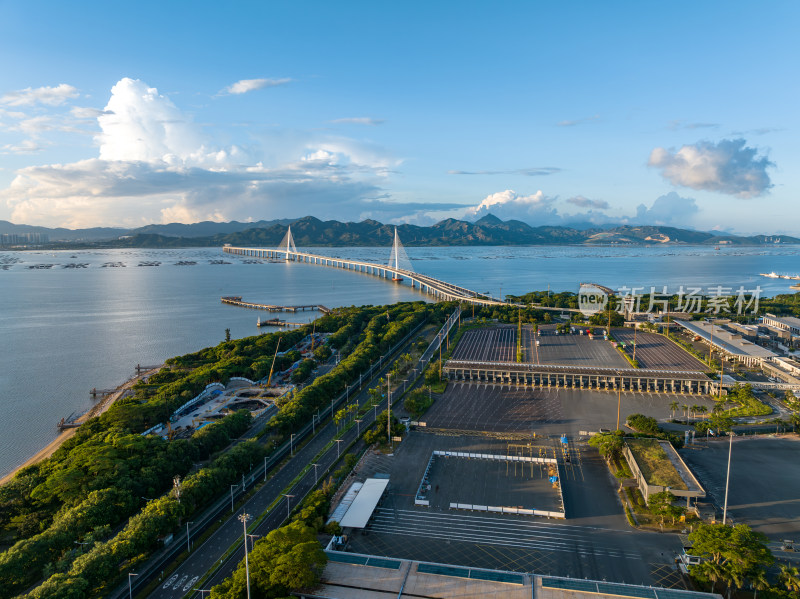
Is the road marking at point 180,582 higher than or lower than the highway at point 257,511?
lower

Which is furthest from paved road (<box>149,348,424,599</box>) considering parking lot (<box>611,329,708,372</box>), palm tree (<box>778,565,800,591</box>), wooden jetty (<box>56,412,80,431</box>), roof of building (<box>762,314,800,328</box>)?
roof of building (<box>762,314,800,328</box>)

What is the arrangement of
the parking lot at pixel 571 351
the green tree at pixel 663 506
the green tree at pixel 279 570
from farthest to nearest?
the parking lot at pixel 571 351
the green tree at pixel 663 506
the green tree at pixel 279 570

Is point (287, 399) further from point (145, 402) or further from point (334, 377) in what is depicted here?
point (145, 402)

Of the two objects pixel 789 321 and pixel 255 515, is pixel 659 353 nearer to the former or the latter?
pixel 789 321

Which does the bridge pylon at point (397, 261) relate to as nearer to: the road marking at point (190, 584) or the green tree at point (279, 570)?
the road marking at point (190, 584)

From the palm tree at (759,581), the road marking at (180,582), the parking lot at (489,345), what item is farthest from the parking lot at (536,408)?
the road marking at (180,582)

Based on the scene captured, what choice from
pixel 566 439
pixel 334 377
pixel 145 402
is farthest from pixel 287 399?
pixel 566 439
